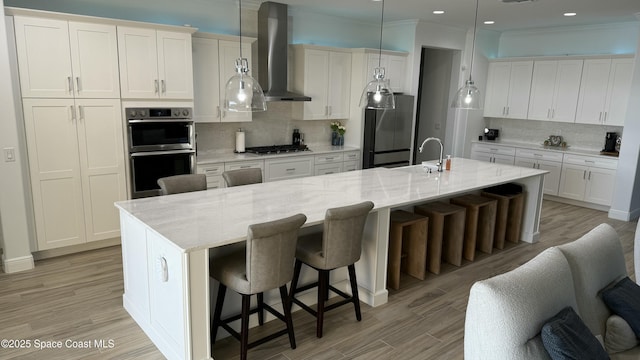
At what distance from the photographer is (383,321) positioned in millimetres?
3449

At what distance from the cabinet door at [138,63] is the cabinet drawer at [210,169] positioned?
0.95 m

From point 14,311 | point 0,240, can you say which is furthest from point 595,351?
point 0,240

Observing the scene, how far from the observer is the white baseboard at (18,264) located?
4.12 metres

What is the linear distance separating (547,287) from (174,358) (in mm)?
2183

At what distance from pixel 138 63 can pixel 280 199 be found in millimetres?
2377

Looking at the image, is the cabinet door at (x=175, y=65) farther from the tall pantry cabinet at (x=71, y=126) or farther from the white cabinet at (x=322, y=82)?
the white cabinet at (x=322, y=82)

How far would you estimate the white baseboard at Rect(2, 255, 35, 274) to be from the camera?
13.5 ft

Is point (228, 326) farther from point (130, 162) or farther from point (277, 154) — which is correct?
point (277, 154)

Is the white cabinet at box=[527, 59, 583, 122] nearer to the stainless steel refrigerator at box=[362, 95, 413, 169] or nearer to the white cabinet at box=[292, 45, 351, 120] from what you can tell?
the stainless steel refrigerator at box=[362, 95, 413, 169]

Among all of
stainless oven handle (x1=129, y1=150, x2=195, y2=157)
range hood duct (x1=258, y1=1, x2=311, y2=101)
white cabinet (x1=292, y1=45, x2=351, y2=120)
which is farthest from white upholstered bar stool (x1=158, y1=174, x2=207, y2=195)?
white cabinet (x1=292, y1=45, x2=351, y2=120)

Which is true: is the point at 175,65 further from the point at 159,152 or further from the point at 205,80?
the point at 159,152

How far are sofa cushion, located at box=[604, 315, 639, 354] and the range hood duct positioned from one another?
445 centimetres

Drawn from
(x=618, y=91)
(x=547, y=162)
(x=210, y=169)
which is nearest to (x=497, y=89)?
(x=547, y=162)

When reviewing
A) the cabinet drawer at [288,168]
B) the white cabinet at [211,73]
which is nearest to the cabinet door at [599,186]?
the cabinet drawer at [288,168]
